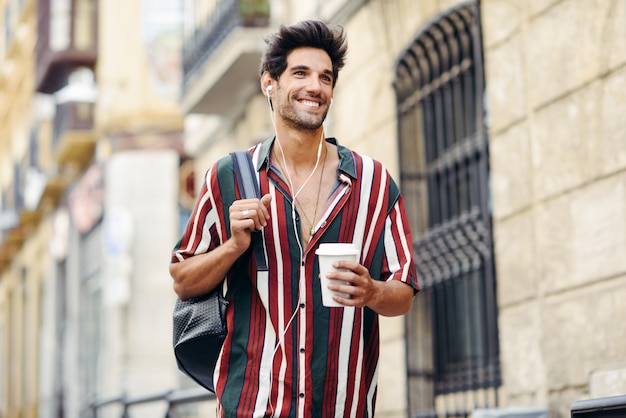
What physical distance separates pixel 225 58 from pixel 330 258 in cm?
998

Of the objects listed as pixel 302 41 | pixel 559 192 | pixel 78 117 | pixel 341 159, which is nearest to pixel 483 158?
pixel 559 192

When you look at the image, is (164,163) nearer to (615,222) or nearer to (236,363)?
(615,222)

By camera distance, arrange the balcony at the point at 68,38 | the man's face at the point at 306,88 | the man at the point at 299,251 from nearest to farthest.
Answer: the man at the point at 299,251 < the man's face at the point at 306,88 < the balcony at the point at 68,38

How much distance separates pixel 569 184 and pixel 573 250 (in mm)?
343

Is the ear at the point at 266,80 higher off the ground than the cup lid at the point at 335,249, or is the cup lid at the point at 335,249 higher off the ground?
the ear at the point at 266,80

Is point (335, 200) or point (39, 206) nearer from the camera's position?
point (335, 200)

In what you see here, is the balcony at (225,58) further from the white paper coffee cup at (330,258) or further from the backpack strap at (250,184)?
the white paper coffee cup at (330,258)

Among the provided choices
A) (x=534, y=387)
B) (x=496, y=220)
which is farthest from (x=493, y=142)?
(x=534, y=387)

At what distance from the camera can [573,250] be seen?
660 centimetres

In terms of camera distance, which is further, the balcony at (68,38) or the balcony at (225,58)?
the balcony at (68,38)

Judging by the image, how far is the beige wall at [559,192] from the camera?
620 cm

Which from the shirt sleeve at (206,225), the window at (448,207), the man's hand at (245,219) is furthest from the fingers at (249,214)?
the window at (448,207)

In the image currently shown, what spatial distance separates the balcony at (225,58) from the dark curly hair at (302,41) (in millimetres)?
8539

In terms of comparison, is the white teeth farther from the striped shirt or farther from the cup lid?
the cup lid
